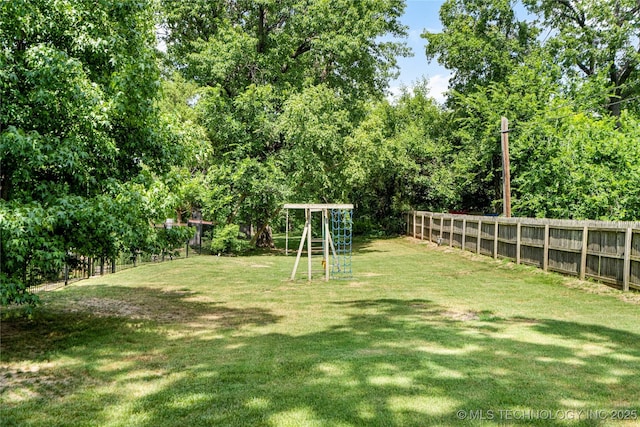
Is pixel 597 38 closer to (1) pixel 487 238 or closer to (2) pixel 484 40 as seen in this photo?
(2) pixel 484 40

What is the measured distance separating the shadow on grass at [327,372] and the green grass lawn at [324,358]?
0.07 ft

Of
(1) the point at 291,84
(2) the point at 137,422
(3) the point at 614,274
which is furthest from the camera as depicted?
(1) the point at 291,84

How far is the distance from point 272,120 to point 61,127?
15.6 meters

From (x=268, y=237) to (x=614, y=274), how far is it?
57.4ft

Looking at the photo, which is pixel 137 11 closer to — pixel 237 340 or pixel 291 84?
pixel 237 340

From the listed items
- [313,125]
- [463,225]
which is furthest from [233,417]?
[463,225]

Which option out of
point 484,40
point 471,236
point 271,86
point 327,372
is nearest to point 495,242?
point 471,236

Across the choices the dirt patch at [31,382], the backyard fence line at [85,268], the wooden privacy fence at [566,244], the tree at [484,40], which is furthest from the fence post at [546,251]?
the tree at [484,40]

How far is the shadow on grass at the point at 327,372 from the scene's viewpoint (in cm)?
420

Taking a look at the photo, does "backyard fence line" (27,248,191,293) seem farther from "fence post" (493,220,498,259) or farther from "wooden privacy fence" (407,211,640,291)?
"fence post" (493,220,498,259)

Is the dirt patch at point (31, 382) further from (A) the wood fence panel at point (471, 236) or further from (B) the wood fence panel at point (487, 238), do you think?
(A) the wood fence panel at point (471, 236)

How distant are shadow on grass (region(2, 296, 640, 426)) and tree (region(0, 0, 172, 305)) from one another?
1.47 meters

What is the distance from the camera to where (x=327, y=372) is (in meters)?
5.21

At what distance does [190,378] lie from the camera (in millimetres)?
5172
